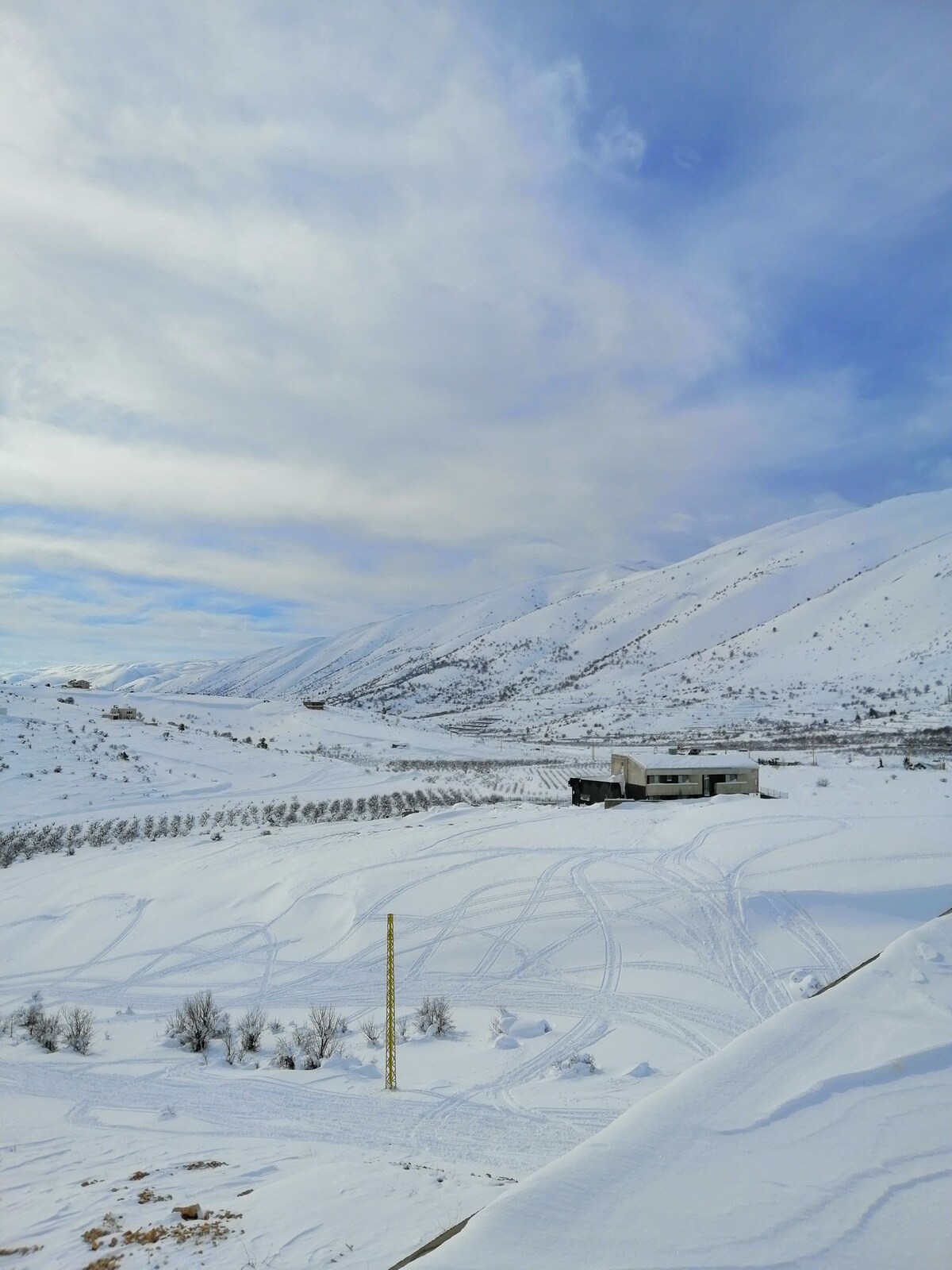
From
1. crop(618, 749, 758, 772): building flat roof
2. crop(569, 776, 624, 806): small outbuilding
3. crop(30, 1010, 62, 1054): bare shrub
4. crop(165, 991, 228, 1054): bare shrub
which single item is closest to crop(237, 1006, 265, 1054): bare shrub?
crop(165, 991, 228, 1054): bare shrub

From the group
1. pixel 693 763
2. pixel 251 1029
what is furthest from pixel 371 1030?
pixel 693 763

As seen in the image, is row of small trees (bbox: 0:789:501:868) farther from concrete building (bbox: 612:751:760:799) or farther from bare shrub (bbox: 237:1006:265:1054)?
bare shrub (bbox: 237:1006:265:1054)

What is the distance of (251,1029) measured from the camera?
39.6ft

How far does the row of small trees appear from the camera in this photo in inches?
1164

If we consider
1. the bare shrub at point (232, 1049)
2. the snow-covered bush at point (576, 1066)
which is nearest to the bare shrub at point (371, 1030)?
the bare shrub at point (232, 1049)

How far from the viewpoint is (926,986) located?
158 inches

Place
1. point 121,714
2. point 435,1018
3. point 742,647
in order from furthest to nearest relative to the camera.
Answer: point 742,647, point 121,714, point 435,1018

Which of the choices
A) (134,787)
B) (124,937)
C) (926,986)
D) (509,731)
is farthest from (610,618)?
(926,986)

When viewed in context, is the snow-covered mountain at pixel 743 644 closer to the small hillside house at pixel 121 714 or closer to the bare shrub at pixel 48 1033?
the small hillside house at pixel 121 714

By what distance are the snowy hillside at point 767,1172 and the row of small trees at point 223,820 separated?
30.1 metres

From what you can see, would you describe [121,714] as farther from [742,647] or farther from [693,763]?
[742,647]

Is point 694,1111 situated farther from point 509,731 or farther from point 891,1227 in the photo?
point 509,731

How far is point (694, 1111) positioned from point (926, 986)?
6.64 ft

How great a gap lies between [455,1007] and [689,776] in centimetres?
2261
